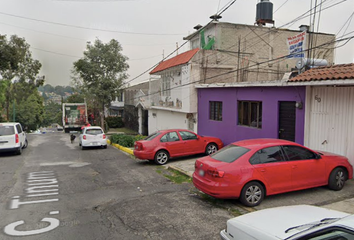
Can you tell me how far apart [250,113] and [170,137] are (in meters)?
3.73

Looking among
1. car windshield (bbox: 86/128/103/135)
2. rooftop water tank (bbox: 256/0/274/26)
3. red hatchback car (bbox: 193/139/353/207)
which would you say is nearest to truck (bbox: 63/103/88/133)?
car windshield (bbox: 86/128/103/135)

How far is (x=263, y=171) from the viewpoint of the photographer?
679cm

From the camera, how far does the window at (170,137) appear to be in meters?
12.6

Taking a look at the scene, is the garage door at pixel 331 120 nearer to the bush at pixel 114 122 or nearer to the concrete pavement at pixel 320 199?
the concrete pavement at pixel 320 199

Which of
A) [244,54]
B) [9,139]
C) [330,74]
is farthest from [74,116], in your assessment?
[330,74]

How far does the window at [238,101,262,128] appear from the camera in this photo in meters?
12.8

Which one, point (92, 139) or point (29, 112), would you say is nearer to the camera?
point (92, 139)

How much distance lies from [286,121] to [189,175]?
4.33 metres

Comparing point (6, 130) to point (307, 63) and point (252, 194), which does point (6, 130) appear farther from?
point (307, 63)

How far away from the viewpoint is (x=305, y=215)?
396cm

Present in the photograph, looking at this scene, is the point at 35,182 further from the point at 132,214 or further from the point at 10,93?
the point at 10,93

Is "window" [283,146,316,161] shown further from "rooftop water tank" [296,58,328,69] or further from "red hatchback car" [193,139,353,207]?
"rooftop water tank" [296,58,328,69]

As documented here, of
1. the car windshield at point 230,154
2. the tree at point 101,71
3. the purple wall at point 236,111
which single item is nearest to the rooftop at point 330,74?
the purple wall at point 236,111

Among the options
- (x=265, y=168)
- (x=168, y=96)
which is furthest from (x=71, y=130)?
(x=265, y=168)
